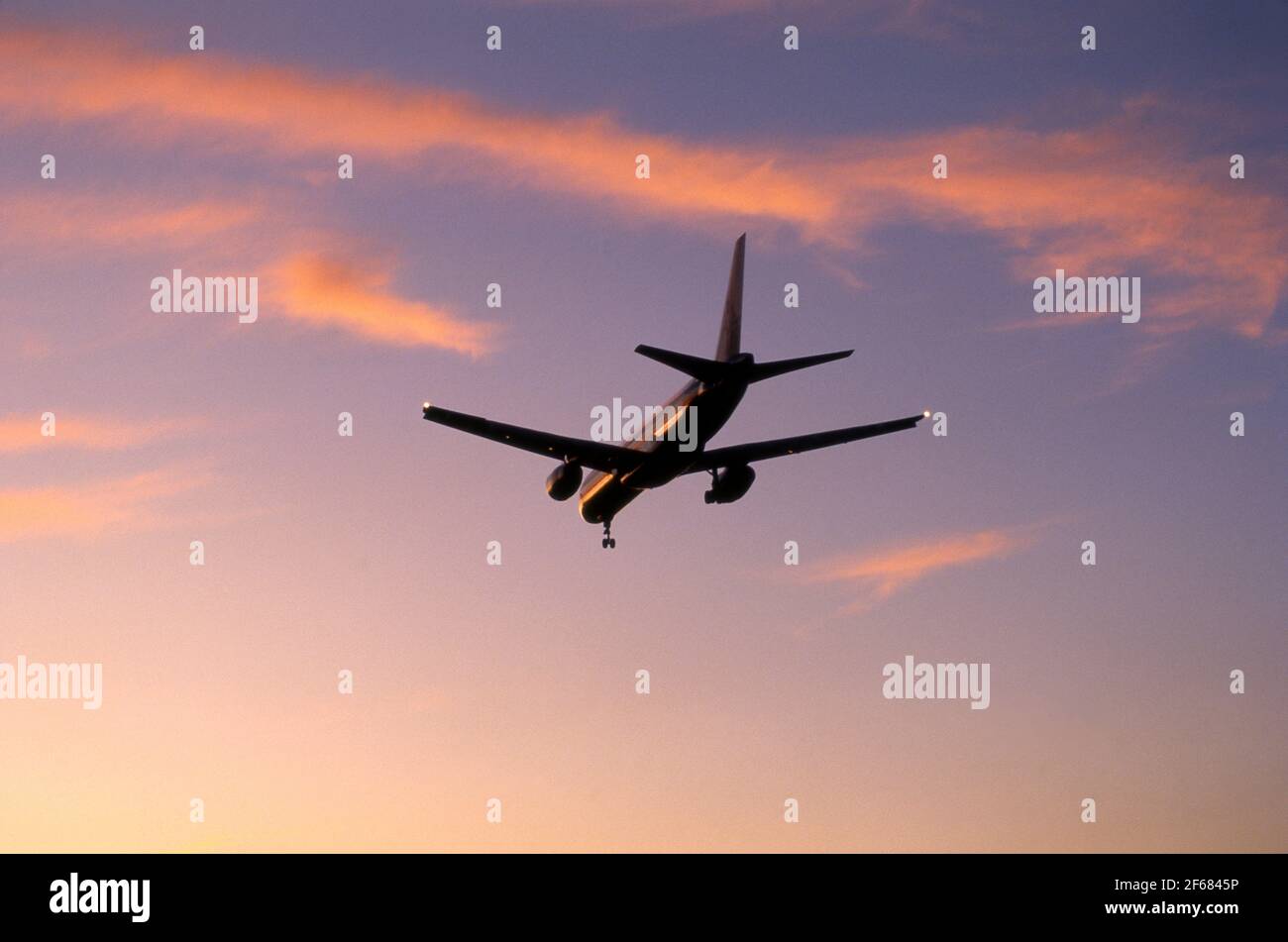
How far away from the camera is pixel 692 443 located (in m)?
73.6

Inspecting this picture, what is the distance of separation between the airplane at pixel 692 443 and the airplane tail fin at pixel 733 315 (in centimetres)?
4

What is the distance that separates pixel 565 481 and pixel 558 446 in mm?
3561

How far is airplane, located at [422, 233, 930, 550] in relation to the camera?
2773 inches

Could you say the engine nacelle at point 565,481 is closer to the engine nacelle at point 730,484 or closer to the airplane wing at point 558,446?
the airplane wing at point 558,446
